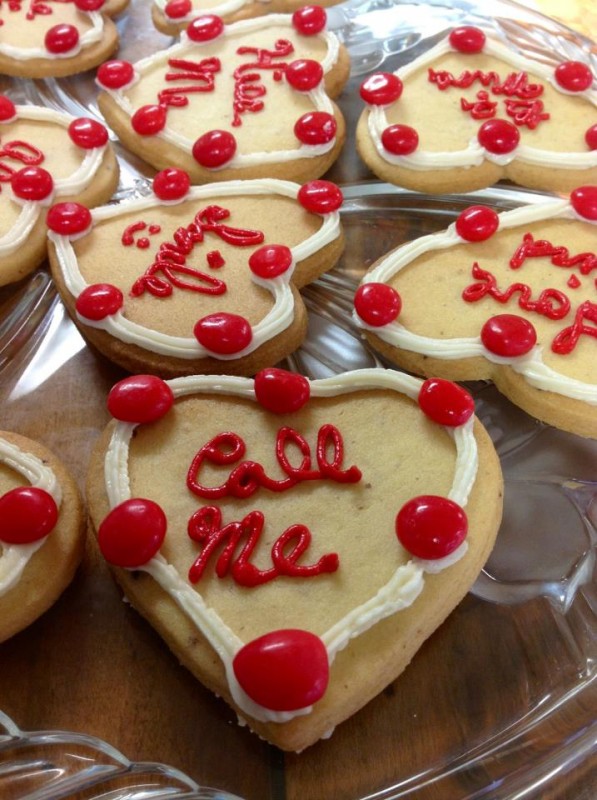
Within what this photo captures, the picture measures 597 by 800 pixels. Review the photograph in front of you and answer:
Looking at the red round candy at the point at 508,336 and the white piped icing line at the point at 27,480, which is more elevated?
the red round candy at the point at 508,336

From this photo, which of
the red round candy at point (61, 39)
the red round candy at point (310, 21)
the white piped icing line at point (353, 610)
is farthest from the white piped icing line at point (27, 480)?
the red round candy at point (310, 21)

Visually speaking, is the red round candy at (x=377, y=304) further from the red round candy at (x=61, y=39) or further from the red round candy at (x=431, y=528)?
the red round candy at (x=61, y=39)

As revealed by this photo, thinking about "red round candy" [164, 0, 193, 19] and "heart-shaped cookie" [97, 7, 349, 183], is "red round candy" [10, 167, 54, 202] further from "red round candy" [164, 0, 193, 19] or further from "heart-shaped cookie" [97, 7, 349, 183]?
"red round candy" [164, 0, 193, 19]

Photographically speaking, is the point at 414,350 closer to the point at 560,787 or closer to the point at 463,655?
the point at 463,655

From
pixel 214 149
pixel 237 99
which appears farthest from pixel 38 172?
pixel 237 99

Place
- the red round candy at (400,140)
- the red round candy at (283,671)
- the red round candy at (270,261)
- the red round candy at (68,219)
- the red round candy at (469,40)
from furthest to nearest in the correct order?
the red round candy at (469,40), the red round candy at (400,140), the red round candy at (68,219), the red round candy at (270,261), the red round candy at (283,671)

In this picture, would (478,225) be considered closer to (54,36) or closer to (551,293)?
(551,293)
